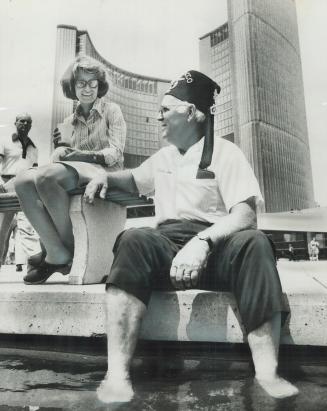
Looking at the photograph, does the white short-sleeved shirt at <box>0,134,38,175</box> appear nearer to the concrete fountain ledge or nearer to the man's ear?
the concrete fountain ledge

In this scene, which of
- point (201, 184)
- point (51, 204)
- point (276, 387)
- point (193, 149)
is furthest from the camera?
point (51, 204)

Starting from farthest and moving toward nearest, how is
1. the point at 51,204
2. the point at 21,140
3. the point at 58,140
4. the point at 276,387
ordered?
the point at 21,140 → the point at 58,140 → the point at 51,204 → the point at 276,387

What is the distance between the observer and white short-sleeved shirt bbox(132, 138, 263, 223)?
1110mm

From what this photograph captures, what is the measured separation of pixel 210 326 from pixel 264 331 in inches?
9.7

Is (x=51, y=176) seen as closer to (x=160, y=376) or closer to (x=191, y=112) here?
(x=191, y=112)

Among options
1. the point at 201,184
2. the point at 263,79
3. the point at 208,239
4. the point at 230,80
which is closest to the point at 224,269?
the point at 208,239

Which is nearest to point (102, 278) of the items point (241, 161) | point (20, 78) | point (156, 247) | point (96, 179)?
point (96, 179)

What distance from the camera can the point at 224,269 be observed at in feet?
3.28

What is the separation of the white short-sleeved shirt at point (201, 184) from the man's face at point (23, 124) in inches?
47.1

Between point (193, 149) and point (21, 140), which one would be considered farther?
point (21, 140)

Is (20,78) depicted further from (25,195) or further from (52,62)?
(25,195)

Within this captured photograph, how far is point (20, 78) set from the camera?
7.32 feet

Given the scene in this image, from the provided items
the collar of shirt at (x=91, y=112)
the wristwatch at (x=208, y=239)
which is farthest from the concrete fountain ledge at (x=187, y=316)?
the collar of shirt at (x=91, y=112)

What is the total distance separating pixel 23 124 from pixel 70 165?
83 centimetres
